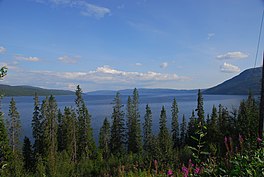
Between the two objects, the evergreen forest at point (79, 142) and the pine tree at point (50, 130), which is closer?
the evergreen forest at point (79, 142)

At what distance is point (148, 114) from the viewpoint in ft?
→ 181

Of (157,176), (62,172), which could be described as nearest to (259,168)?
(157,176)

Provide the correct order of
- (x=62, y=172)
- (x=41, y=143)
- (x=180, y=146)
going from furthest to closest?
(x=180, y=146), (x=41, y=143), (x=62, y=172)

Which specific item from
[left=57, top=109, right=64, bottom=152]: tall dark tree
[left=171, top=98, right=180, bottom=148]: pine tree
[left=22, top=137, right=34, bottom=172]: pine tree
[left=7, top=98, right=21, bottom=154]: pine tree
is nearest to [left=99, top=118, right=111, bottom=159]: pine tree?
[left=57, top=109, right=64, bottom=152]: tall dark tree

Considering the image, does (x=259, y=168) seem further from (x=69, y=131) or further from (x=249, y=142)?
(x=69, y=131)

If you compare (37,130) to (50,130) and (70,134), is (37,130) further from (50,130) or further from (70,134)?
(70,134)

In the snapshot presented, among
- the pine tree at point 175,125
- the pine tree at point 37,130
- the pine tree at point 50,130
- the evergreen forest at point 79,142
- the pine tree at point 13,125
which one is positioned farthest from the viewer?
the pine tree at point 175,125

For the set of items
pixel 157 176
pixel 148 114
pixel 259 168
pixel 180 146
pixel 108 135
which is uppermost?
pixel 259 168

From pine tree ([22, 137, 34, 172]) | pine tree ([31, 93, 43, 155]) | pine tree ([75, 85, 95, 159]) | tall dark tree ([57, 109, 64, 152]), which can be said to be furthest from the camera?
tall dark tree ([57, 109, 64, 152])

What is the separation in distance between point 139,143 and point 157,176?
47.0m

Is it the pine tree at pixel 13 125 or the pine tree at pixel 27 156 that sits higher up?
the pine tree at pixel 13 125

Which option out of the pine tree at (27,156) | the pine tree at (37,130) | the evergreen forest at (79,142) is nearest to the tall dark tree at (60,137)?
the evergreen forest at (79,142)

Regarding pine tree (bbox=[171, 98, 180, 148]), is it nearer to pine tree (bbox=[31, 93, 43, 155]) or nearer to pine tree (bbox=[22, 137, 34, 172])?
pine tree (bbox=[31, 93, 43, 155])

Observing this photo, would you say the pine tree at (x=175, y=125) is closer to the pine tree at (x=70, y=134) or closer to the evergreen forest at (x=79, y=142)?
the evergreen forest at (x=79, y=142)
